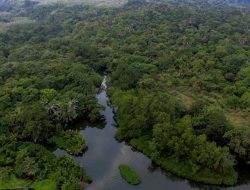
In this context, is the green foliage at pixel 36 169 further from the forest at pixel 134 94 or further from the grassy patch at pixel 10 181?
the forest at pixel 134 94

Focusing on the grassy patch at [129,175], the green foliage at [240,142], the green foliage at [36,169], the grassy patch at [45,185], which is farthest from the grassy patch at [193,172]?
the grassy patch at [45,185]

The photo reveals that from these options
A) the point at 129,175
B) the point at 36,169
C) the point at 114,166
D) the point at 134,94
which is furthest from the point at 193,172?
the point at 134,94

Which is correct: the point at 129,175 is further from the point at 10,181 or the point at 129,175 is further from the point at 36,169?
the point at 10,181

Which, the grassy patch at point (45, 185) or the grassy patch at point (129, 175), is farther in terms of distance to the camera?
the grassy patch at point (129, 175)

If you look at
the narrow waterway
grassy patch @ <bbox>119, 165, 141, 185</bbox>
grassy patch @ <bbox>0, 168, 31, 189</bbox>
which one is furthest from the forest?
grassy patch @ <bbox>119, 165, 141, 185</bbox>

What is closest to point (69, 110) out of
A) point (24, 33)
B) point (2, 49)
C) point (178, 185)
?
point (178, 185)

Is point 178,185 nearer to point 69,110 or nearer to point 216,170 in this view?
point 216,170
